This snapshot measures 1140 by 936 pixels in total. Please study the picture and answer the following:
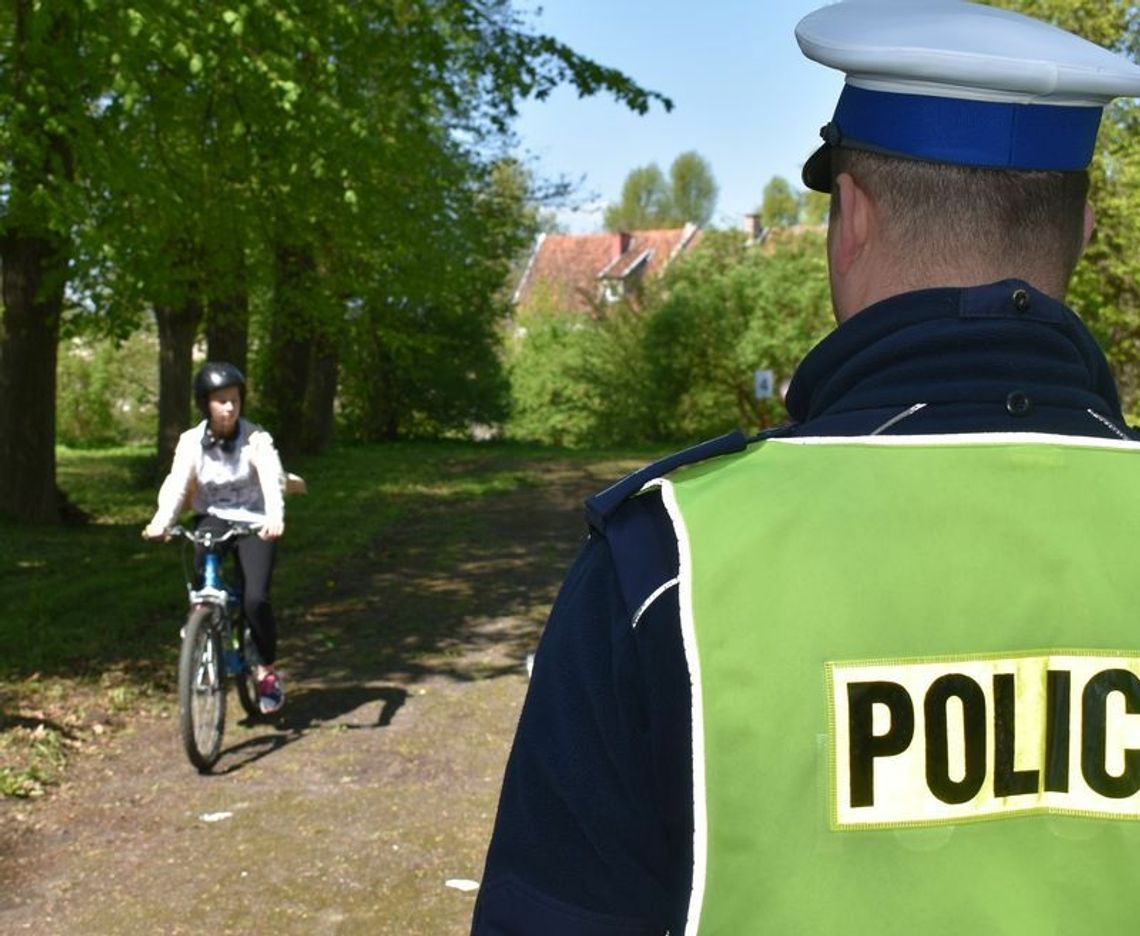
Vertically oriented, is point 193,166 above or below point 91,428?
above

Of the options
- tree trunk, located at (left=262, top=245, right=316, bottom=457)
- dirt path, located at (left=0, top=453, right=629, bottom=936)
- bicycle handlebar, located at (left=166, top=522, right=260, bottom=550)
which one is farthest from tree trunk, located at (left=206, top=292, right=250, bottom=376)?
bicycle handlebar, located at (left=166, top=522, right=260, bottom=550)

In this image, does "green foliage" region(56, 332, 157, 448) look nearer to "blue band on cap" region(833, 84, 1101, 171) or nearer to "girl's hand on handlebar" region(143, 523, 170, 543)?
"girl's hand on handlebar" region(143, 523, 170, 543)

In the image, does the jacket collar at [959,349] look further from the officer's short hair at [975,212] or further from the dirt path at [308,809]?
the dirt path at [308,809]

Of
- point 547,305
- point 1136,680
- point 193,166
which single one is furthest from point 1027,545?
point 547,305

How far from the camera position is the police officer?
4.89 ft

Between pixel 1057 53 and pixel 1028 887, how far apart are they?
856mm

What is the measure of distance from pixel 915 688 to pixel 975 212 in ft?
1.67

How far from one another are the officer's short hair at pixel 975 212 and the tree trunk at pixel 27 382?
14.6m

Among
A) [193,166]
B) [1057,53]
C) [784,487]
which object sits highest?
[193,166]

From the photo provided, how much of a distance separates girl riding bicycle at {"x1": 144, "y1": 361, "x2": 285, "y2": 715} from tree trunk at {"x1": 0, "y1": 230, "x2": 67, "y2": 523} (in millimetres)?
7834

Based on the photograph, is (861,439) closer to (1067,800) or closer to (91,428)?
(1067,800)

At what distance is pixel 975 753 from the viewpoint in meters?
1.54

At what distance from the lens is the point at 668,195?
433ft

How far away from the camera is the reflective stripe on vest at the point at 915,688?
1.48 metres
